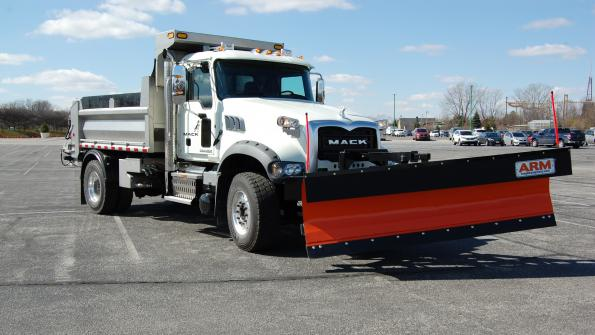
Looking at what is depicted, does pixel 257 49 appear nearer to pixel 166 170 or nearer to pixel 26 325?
pixel 166 170

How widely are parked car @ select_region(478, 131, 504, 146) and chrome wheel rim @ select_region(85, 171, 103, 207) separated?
163 ft

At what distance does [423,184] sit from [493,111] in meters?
131

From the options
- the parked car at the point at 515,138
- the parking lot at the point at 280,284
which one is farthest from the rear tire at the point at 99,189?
the parked car at the point at 515,138

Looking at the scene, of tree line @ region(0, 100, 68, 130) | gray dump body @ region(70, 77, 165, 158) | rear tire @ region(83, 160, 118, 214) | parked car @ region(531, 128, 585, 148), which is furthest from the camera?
tree line @ region(0, 100, 68, 130)

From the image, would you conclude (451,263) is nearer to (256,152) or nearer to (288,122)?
(288,122)

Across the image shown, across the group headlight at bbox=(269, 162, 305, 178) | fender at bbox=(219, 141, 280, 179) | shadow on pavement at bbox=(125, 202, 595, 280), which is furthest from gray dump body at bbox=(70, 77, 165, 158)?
headlight at bbox=(269, 162, 305, 178)

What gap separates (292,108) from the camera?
7535 millimetres

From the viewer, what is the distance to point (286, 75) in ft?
29.0

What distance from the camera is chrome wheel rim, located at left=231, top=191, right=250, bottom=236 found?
7262 mm

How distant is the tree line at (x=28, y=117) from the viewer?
9006 centimetres

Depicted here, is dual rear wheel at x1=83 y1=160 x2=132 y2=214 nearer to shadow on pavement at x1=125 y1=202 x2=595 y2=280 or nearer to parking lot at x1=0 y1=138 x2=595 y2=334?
parking lot at x1=0 y1=138 x2=595 y2=334

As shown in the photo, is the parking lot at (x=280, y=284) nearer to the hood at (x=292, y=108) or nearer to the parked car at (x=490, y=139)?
the hood at (x=292, y=108)

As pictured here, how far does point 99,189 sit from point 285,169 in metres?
5.60

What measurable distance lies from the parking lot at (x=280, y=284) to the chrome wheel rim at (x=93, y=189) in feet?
5.40
